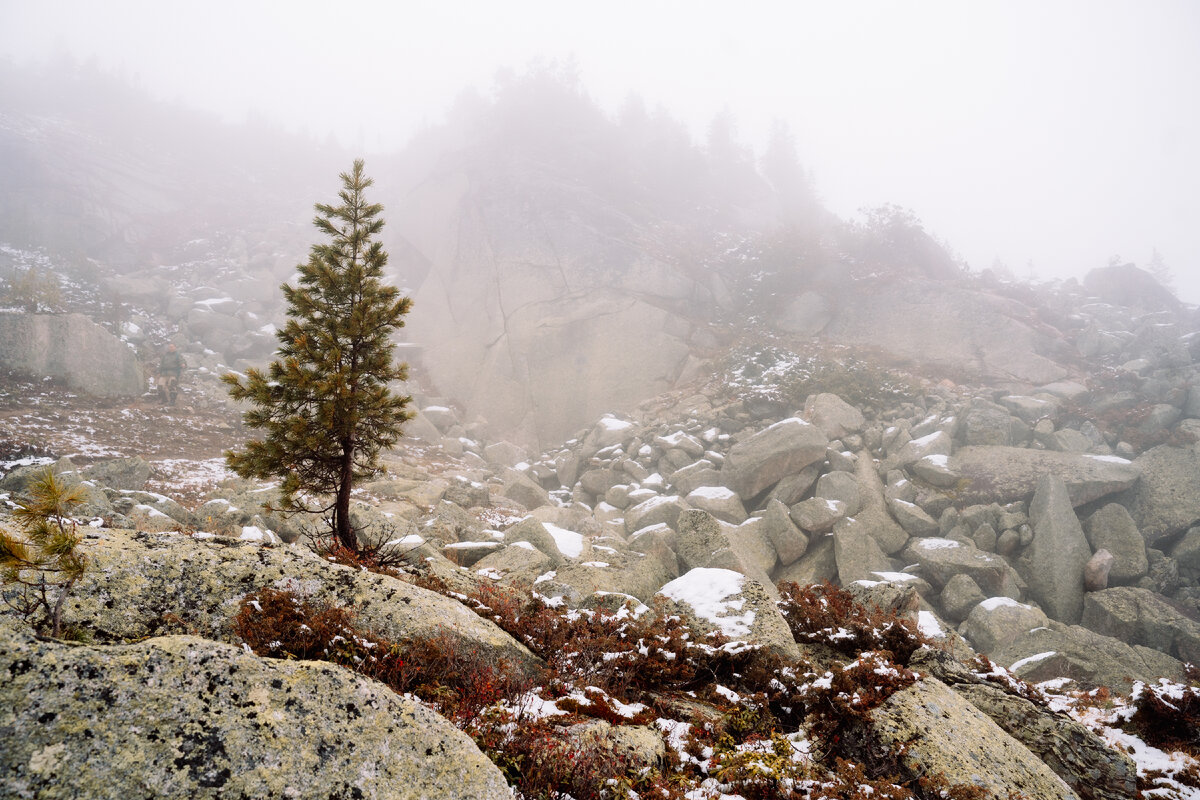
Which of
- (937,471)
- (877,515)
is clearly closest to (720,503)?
(877,515)

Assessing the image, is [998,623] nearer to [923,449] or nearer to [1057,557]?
[1057,557]

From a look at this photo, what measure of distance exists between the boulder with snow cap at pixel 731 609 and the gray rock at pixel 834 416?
14663mm

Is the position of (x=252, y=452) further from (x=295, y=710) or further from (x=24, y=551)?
(x=295, y=710)

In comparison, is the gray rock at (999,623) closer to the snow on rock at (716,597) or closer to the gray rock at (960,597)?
the gray rock at (960,597)

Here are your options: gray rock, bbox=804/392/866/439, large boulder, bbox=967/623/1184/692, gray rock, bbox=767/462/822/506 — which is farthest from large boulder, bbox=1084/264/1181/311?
large boulder, bbox=967/623/1184/692

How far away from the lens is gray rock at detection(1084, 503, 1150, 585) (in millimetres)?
14906

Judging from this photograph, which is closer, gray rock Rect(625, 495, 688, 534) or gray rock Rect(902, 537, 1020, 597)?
gray rock Rect(902, 537, 1020, 597)

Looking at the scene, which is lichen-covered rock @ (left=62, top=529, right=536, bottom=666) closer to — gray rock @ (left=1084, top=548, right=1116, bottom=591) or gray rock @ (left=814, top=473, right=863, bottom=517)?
gray rock @ (left=814, top=473, right=863, bottom=517)

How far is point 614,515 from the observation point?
2002 cm

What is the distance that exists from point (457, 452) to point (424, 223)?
31032 mm

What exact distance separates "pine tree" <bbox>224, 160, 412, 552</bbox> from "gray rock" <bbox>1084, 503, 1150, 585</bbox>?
66.9ft

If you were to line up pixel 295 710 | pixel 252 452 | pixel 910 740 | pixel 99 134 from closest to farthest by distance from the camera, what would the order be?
pixel 295 710 < pixel 910 740 < pixel 252 452 < pixel 99 134

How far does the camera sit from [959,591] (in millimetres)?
14438

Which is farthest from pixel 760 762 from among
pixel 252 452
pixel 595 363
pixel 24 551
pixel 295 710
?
pixel 595 363
